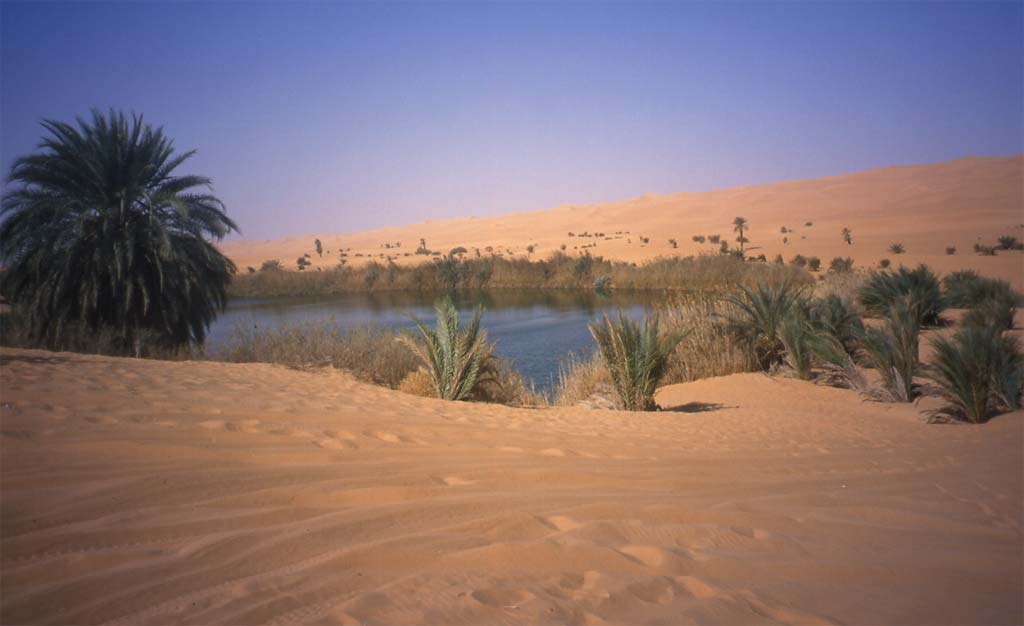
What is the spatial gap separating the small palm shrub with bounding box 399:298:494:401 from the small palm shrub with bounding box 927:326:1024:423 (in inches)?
252

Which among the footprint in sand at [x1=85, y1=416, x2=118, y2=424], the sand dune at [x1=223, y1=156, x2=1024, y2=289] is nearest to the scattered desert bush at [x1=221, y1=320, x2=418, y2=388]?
the footprint in sand at [x1=85, y1=416, x2=118, y2=424]

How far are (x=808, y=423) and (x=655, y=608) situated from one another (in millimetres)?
5530

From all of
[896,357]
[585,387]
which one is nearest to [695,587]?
[896,357]

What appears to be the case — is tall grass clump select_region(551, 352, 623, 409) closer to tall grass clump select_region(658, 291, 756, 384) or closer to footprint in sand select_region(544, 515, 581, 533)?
tall grass clump select_region(658, 291, 756, 384)

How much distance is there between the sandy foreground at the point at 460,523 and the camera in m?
1.83

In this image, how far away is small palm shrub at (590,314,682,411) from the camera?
8.34m

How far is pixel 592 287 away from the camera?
104 ft

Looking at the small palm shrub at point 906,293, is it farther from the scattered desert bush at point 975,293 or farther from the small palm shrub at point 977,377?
the small palm shrub at point 977,377

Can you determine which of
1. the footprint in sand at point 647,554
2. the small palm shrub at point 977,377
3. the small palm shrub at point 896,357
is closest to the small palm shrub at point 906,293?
the small palm shrub at point 896,357

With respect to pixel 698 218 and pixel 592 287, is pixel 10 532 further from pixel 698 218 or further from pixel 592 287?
pixel 698 218

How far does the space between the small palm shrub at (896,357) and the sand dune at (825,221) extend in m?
17.6

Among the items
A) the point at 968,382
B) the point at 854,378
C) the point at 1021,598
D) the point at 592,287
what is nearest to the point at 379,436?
the point at 1021,598

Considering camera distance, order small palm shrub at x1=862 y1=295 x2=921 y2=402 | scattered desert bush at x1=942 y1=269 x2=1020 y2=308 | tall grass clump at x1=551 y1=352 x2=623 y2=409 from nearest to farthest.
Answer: small palm shrub at x1=862 y1=295 x2=921 y2=402
tall grass clump at x1=551 y1=352 x2=623 y2=409
scattered desert bush at x1=942 y1=269 x2=1020 y2=308

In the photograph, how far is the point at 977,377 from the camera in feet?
20.0
